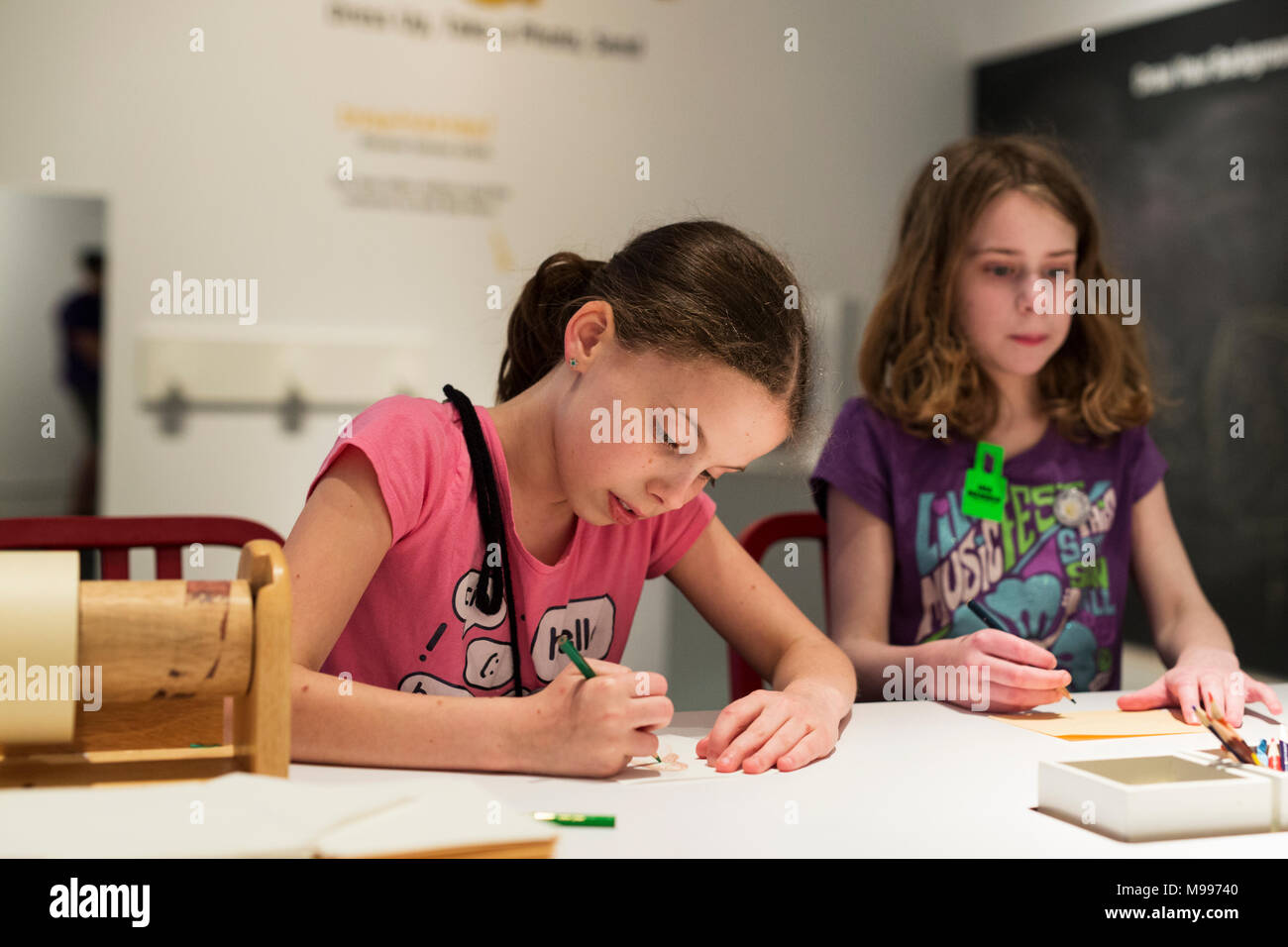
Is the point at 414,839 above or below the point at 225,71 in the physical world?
below

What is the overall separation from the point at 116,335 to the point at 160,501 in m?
0.36

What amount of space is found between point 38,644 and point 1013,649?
0.98 metres

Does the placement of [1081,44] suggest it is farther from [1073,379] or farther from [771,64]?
[1073,379]

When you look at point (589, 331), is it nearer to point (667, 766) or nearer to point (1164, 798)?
point (667, 766)

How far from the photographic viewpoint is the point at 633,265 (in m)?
1.31

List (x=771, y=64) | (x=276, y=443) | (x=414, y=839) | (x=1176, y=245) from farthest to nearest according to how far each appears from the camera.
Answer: (x=771, y=64) < (x=1176, y=245) < (x=276, y=443) < (x=414, y=839)

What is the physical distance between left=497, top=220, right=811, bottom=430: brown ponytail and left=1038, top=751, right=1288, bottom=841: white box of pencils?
1.61 feet

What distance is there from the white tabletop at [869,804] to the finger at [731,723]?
6cm

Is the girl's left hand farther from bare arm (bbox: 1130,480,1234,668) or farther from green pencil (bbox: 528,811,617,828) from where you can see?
bare arm (bbox: 1130,480,1234,668)

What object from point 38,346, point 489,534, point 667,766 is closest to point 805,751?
point 667,766

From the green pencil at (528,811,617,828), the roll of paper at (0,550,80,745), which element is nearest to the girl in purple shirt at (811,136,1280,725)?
the green pencil at (528,811,617,828)

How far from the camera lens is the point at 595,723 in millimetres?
1020

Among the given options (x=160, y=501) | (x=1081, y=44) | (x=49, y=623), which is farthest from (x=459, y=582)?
(x=1081, y=44)

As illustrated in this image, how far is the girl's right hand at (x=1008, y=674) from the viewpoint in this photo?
1.32m
